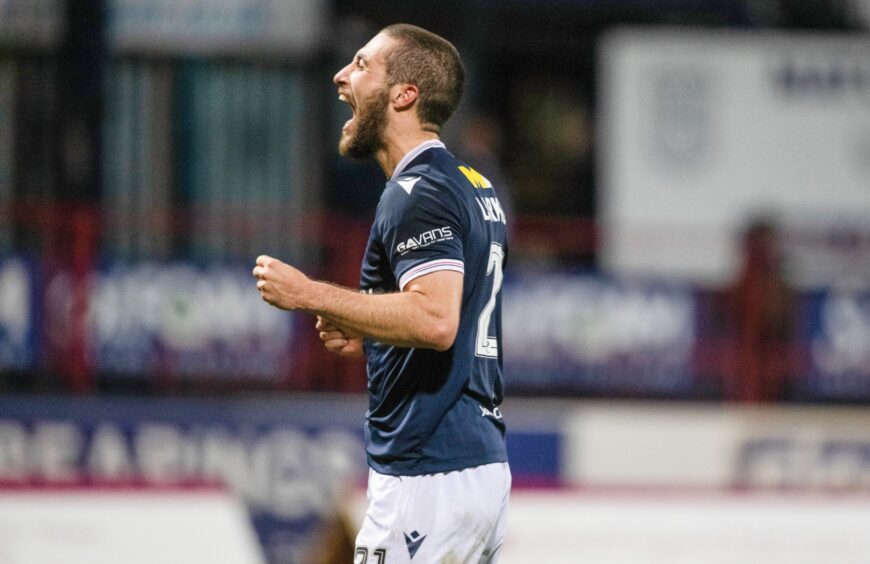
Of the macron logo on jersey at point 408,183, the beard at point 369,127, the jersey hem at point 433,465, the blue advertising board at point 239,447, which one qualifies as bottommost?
the blue advertising board at point 239,447

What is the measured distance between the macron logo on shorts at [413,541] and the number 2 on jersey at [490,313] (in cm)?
56

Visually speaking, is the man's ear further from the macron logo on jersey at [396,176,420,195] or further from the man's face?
the macron logo on jersey at [396,176,420,195]

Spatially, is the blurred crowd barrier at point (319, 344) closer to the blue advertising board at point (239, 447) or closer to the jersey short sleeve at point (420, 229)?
the blue advertising board at point (239, 447)

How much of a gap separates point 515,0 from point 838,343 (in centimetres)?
447

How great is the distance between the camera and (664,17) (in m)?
14.1

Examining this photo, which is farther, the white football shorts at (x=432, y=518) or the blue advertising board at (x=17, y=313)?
the blue advertising board at (x=17, y=313)

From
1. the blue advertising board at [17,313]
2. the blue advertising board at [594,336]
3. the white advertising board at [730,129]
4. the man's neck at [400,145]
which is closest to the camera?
the man's neck at [400,145]

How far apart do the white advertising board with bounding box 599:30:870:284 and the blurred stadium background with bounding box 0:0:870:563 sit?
2 cm

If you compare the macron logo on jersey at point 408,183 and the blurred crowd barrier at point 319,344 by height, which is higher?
Answer: the macron logo on jersey at point 408,183

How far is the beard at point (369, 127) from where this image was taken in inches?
181

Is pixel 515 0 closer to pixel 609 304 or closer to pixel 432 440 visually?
pixel 609 304

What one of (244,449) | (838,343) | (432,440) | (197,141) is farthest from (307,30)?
(432,440)

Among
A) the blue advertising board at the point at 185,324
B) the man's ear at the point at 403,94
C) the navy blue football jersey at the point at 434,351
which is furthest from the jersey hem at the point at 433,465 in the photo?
the blue advertising board at the point at 185,324

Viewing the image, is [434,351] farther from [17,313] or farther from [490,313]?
[17,313]
